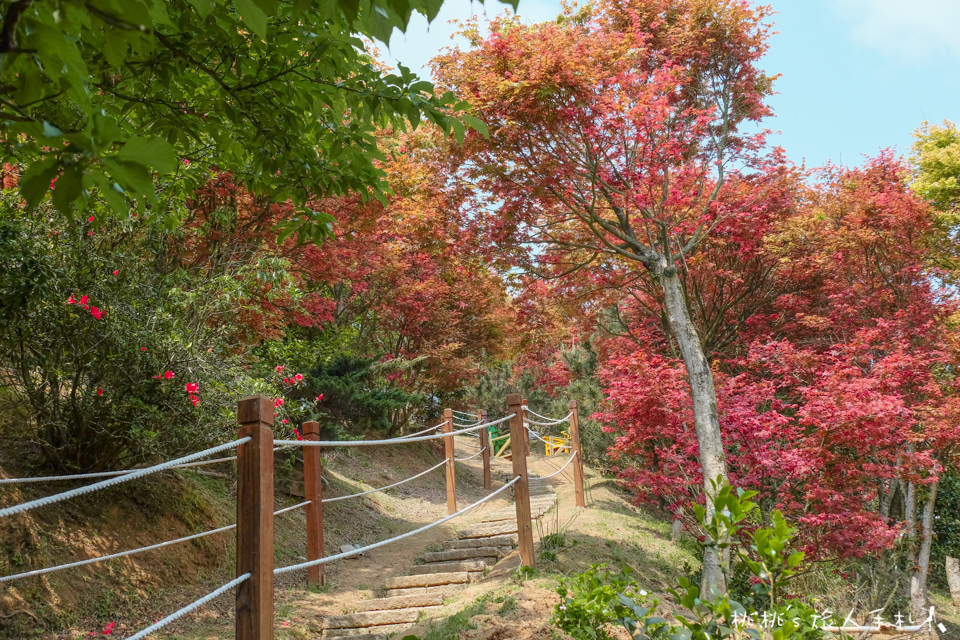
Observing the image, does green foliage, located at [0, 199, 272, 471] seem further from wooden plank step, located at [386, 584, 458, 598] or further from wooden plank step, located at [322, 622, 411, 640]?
wooden plank step, located at [386, 584, 458, 598]

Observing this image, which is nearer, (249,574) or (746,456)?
(249,574)

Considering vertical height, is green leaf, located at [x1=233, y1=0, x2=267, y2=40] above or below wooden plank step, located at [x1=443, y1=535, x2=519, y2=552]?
above

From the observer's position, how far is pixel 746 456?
6.36 meters

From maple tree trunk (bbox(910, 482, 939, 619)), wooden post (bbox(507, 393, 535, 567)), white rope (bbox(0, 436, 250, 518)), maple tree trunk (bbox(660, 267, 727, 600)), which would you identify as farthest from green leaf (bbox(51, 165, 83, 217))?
maple tree trunk (bbox(910, 482, 939, 619))

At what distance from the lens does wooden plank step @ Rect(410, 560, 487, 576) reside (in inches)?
196

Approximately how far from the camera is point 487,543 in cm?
564

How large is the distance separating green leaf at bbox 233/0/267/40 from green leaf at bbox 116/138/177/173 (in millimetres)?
318

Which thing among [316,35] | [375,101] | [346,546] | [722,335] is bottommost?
[346,546]

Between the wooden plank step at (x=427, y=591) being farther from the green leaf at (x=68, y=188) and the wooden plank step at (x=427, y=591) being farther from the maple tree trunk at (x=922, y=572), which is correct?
the maple tree trunk at (x=922, y=572)

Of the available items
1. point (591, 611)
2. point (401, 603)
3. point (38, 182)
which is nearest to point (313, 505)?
point (401, 603)

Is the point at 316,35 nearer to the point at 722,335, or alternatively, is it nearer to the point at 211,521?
the point at 211,521

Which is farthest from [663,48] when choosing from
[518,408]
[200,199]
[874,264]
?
[200,199]

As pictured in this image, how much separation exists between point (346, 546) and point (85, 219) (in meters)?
4.25

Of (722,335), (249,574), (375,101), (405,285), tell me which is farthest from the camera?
(405,285)
